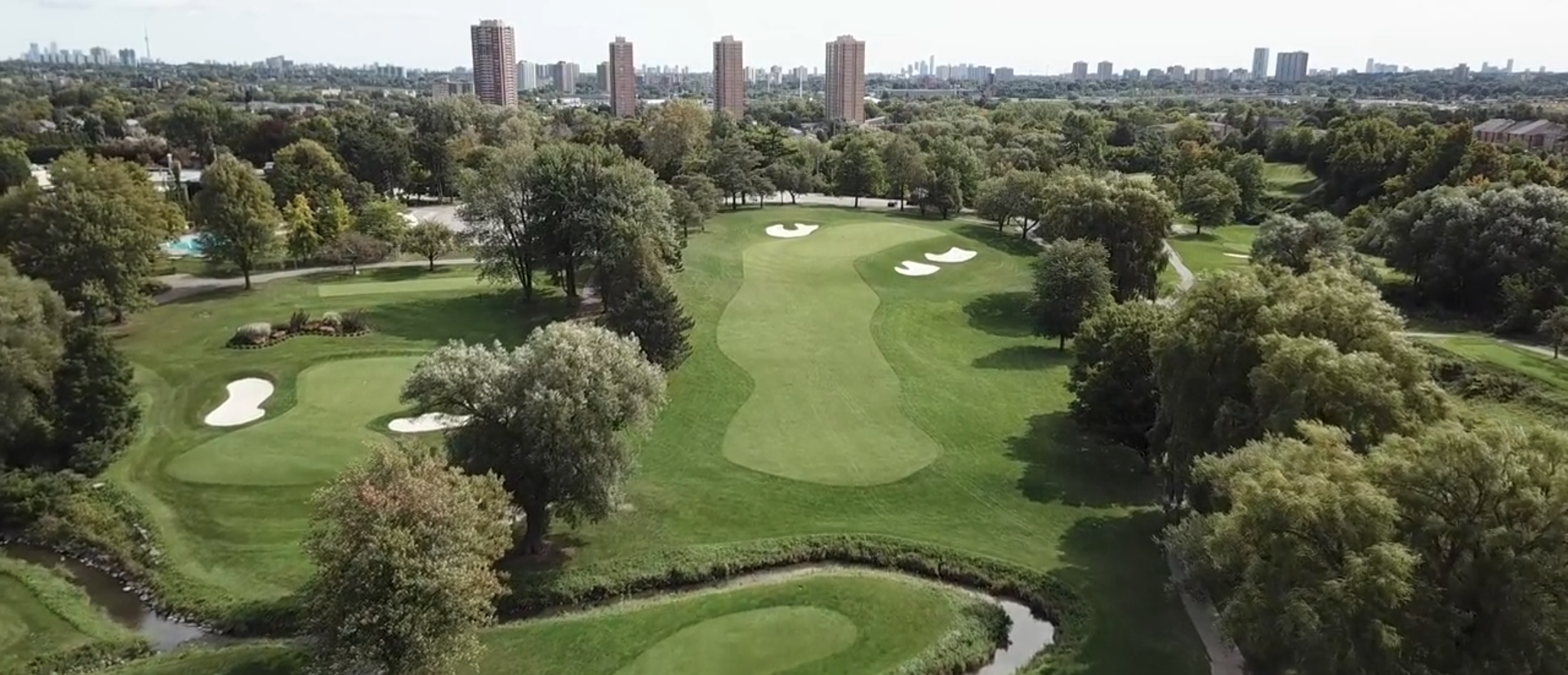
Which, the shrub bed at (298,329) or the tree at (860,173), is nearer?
the shrub bed at (298,329)

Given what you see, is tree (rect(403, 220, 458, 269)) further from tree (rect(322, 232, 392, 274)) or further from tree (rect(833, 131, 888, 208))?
tree (rect(833, 131, 888, 208))

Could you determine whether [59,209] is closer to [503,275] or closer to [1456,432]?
[503,275]

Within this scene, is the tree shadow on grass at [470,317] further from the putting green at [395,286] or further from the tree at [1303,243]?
the tree at [1303,243]

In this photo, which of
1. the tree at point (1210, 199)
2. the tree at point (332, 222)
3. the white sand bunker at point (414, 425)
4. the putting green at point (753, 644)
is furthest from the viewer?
the tree at point (1210, 199)

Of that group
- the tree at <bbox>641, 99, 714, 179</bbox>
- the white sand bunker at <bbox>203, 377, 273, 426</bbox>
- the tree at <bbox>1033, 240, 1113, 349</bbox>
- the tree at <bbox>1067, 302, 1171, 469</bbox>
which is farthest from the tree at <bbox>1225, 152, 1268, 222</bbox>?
the white sand bunker at <bbox>203, 377, 273, 426</bbox>

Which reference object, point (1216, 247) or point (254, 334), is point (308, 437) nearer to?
point (254, 334)

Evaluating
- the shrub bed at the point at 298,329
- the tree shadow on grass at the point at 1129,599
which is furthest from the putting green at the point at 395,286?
the tree shadow on grass at the point at 1129,599
